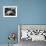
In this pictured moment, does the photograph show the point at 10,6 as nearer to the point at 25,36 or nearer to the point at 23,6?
the point at 23,6

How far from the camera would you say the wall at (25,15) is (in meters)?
3.85

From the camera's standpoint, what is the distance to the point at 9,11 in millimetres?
3848

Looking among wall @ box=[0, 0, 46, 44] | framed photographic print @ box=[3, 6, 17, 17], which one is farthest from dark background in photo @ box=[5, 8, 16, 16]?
wall @ box=[0, 0, 46, 44]

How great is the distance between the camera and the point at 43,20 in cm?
386

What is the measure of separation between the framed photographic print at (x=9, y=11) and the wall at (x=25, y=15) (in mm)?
107

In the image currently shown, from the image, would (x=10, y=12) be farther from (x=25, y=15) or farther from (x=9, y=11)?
(x=25, y=15)

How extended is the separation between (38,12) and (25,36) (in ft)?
2.64

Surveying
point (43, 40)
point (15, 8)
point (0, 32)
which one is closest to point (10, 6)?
point (15, 8)

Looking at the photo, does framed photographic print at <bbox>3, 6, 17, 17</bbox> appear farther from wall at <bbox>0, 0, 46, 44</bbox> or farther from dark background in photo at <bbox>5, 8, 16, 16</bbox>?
wall at <bbox>0, 0, 46, 44</bbox>

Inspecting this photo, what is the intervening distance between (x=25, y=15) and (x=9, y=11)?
1.59 feet

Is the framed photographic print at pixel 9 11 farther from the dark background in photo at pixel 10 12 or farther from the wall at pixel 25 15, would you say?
the wall at pixel 25 15

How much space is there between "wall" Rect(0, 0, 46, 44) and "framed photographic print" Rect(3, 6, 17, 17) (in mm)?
107

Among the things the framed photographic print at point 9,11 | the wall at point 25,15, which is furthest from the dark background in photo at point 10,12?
the wall at point 25,15

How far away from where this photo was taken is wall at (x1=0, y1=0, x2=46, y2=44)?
3848 millimetres
